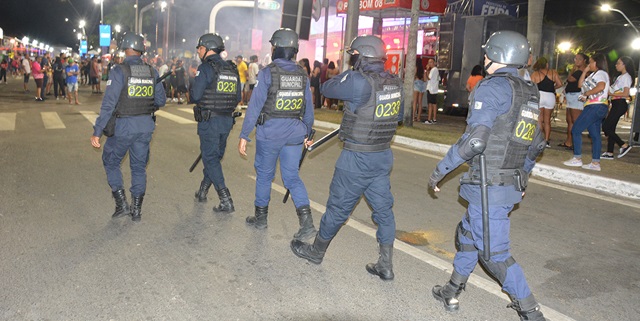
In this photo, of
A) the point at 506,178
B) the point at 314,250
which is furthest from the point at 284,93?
the point at 506,178

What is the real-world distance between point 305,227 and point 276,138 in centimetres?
86

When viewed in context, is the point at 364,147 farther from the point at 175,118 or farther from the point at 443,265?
the point at 175,118

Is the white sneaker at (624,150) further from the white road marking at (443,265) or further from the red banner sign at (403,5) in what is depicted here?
the red banner sign at (403,5)

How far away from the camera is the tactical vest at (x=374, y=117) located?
3.97 m

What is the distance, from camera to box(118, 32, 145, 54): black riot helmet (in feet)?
17.6

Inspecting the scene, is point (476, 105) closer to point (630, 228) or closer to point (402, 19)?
point (630, 228)

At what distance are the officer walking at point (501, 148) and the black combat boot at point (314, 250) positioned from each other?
1262 millimetres

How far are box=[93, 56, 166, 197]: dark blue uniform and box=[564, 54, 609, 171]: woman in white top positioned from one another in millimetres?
6827

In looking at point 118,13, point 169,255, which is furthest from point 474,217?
point 118,13

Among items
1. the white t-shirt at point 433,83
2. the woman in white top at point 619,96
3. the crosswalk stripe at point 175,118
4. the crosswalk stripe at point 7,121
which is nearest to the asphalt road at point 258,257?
the woman in white top at point 619,96

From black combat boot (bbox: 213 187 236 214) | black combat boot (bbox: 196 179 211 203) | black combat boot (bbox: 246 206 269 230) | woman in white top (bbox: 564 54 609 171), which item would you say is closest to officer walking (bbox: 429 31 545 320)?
black combat boot (bbox: 246 206 269 230)

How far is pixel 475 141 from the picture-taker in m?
3.23

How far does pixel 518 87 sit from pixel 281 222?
119 inches

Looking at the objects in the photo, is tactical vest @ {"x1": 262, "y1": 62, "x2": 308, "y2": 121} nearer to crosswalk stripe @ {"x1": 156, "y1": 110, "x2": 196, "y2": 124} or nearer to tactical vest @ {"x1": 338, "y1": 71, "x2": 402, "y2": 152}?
tactical vest @ {"x1": 338, "y1": 71, "x2": 402, "y2": 152}
